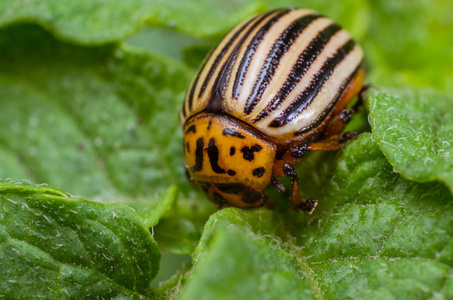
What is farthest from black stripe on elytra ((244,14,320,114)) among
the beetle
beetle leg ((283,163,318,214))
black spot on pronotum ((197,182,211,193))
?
black spot on pronotum ((197,182,211,193))

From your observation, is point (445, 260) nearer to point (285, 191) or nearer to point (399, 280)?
point (399, 280)

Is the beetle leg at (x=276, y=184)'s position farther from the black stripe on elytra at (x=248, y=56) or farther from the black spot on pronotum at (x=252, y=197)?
the black stripe on elytra at (x=248, y=56)

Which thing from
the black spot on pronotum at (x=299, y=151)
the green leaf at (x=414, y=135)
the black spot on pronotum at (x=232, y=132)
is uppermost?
the green leaf at (x=414, y=135)

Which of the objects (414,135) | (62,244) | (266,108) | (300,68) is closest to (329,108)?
(300,68)

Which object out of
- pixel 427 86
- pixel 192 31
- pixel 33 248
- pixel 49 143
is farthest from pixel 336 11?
pixel 33 248

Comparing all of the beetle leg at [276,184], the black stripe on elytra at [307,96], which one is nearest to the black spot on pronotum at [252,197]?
the beetle leg at [276,184]

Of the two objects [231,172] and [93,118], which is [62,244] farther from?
[93,118]

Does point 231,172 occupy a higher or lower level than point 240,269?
lower
